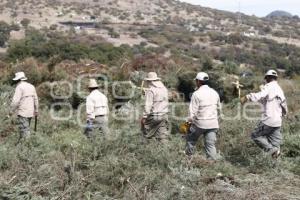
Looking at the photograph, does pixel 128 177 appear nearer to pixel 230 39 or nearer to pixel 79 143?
pixel 79 143

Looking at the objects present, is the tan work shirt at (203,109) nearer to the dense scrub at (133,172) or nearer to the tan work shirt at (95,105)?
the dense scrub at (133,172)

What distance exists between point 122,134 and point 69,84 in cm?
770

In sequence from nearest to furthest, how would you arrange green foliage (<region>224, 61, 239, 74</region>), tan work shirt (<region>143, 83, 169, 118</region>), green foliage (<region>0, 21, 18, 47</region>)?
tan work shirt (<region>143, 83, 169, 118</region>) < green foliage (<region>224, 61, 239, 74</region>) < green foliage (<region>0, 21, 18, 47</region>)

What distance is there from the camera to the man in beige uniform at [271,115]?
9.08 m

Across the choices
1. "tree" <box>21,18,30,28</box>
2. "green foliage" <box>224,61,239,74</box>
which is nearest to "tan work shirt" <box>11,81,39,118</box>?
"green foliage" <box>224,61,239,74</box>

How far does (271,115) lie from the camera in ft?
29.8

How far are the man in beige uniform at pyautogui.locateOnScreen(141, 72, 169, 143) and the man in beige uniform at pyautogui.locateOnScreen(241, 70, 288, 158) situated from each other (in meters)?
1.60

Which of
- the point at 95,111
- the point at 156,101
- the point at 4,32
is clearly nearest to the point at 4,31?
the point at 4,32

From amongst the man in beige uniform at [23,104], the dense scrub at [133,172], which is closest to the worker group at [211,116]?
the dense scrub at [133,172]

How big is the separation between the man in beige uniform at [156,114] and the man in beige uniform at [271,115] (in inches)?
63.2

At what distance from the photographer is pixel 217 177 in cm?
784

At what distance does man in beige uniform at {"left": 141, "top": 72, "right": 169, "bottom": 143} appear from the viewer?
998 centimetres

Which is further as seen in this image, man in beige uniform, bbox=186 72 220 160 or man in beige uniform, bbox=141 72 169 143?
man in beige uniform, bbox=141 72 169 143

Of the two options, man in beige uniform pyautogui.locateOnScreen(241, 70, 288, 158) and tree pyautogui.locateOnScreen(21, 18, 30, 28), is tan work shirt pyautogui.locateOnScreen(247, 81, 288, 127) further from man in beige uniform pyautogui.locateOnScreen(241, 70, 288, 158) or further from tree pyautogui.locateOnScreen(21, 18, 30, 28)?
tree pyautogui.locateOnScreen(21, 18, 30, 28)
